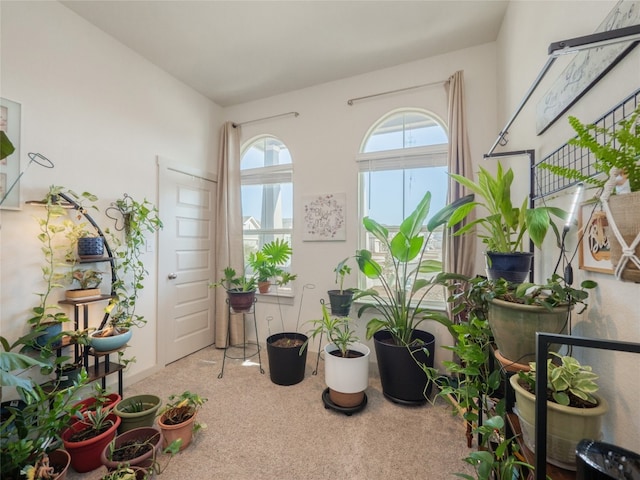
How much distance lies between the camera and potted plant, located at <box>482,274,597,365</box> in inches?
34.5

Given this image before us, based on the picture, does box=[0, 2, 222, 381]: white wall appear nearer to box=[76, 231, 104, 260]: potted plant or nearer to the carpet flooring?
box=[76, 231, 104, 260]: potted plant

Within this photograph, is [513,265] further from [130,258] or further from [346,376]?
[130,258]

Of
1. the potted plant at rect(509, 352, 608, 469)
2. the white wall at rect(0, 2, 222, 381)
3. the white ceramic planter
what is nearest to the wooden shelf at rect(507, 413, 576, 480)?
the potted plant at rect(509, 352, 608, 469)

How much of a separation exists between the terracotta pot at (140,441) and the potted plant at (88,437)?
66 millimetres

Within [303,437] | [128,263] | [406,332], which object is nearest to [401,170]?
[406,332]

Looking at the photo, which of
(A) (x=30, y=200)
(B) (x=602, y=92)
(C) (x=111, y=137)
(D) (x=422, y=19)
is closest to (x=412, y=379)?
(B) (x=602, y=92)

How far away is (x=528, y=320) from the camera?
89 cm

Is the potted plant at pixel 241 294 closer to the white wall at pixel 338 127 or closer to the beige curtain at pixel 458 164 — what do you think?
the white wall at pixel 338 127

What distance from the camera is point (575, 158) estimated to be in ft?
3.76

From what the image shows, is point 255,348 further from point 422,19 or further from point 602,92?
point 422,19

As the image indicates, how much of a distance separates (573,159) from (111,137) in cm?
325

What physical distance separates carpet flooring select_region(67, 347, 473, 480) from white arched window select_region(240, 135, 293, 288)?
1687 millimetres

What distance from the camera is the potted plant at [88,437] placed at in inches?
60.4

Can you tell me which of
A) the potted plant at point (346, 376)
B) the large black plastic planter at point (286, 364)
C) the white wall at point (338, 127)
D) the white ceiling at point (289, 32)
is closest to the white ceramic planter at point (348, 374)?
the potted plant at point (346, 376)
